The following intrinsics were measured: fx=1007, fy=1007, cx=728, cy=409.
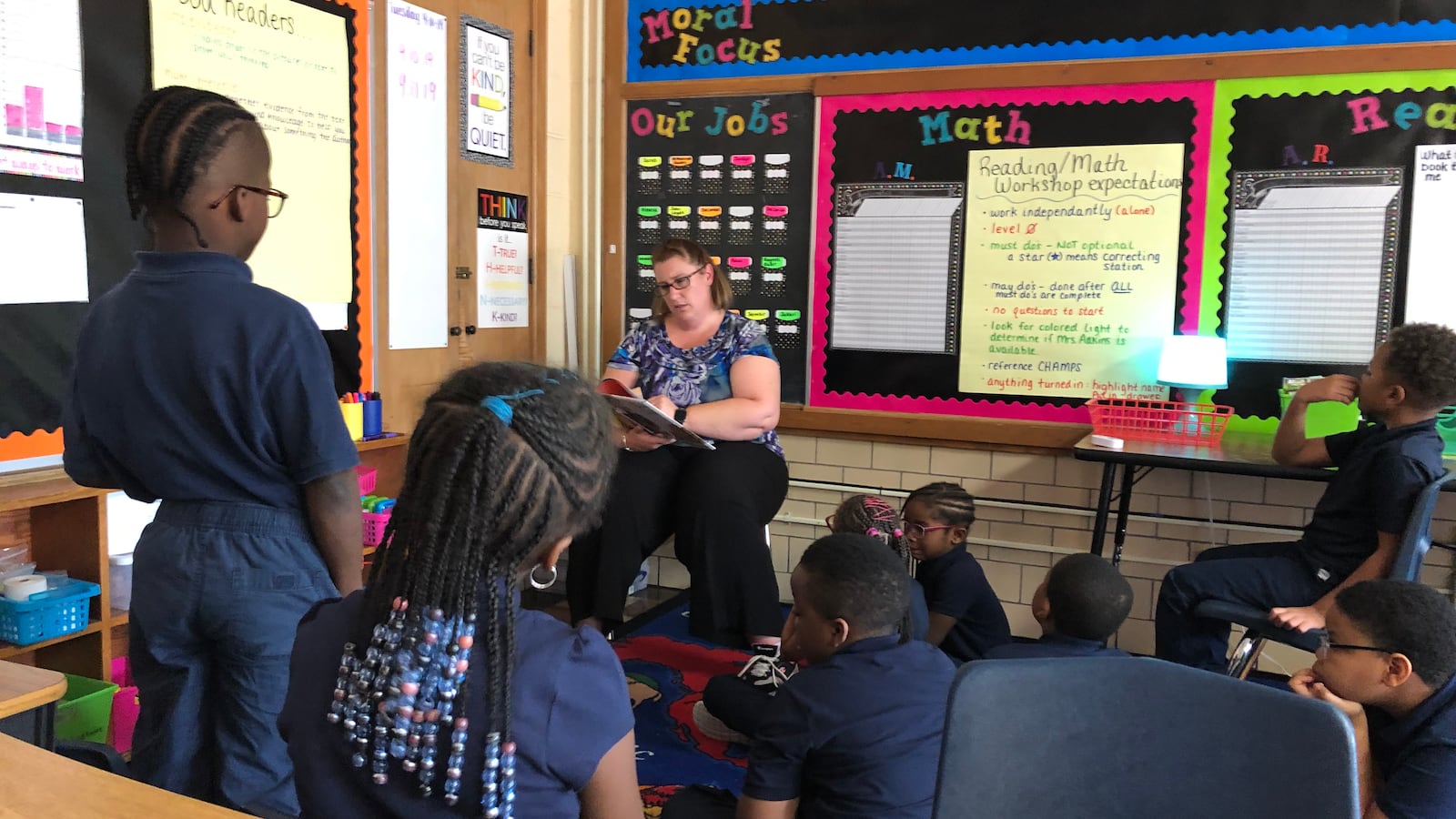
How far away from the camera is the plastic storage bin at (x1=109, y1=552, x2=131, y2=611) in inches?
91.1

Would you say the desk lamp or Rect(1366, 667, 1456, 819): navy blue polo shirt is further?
the desk lamp

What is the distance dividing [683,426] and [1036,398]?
1350 millimetres

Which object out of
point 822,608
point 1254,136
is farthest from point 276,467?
point 1254,136

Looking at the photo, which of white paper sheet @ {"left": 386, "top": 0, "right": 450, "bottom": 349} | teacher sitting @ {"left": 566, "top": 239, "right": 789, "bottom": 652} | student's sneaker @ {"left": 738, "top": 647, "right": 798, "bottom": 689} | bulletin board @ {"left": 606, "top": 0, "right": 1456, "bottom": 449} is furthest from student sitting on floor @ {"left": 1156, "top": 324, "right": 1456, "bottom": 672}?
white paper sheet @ {"left": 386, "top": 0, "right": 450, "bottom": 349}

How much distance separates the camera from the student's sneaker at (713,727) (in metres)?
2.49

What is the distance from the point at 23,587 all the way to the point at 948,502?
2.19 m

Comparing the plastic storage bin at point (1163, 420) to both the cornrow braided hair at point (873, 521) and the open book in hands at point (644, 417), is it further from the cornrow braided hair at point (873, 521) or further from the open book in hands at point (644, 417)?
the open book in hands at point (644, 417)

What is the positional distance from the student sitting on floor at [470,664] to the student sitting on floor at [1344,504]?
184cm

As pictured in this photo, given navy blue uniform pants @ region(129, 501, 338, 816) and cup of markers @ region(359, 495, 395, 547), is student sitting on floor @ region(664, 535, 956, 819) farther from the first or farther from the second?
cup of markers @ region(359, 495, 395, 547)

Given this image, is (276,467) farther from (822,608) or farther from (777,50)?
(777,50)

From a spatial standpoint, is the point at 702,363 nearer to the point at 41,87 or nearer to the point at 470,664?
the point at 41,87

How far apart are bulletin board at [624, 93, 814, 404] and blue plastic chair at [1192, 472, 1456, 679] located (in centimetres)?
168

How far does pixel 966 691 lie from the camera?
108 centimetres

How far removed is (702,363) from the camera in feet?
9.82
